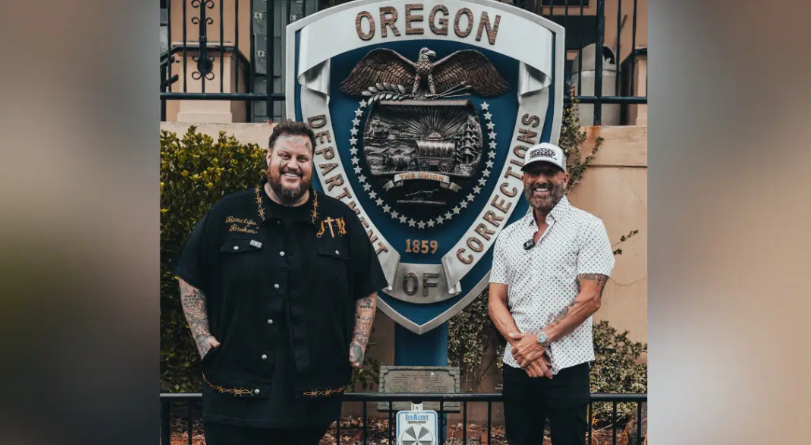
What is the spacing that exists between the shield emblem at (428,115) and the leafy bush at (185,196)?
0.68 metres

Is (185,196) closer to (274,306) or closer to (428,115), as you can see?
(428,115)

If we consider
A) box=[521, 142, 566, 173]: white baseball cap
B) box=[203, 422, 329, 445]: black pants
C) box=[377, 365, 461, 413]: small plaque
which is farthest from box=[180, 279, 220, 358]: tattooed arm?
box=[521, 142, 566, 173]: white baseball cap

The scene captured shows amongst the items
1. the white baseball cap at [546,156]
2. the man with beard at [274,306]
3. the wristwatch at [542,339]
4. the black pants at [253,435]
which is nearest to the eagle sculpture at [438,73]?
the white baseball cap at [546,156]

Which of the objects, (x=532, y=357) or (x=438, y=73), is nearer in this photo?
(x=532, y=357)

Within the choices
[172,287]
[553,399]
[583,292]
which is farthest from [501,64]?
[172,287]

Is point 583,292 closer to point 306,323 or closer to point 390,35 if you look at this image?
point 306,323

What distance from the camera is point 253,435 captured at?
10.0ft

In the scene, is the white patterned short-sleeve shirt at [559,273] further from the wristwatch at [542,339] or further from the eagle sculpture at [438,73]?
the eagle sculpture at [438,73]

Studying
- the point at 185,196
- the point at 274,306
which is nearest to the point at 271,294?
the point at 274,306

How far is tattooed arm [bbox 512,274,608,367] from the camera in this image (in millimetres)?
3201

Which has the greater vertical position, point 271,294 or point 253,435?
point 271,294

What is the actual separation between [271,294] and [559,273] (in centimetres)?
121

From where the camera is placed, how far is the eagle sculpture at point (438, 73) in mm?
4160
